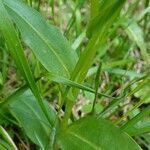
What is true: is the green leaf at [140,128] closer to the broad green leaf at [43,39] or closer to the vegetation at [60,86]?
the vegetation at [60,86]

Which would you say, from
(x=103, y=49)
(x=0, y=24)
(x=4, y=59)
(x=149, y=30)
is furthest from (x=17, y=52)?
(x=149, y=30)

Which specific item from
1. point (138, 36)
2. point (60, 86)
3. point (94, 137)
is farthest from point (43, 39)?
point (138, 36)

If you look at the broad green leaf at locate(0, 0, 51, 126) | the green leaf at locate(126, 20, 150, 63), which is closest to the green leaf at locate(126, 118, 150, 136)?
the broad green leaf at locate(0, 0, 51, 126)

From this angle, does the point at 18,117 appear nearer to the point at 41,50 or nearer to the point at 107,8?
the point at 41,50

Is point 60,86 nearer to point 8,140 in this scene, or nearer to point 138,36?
point 8,140

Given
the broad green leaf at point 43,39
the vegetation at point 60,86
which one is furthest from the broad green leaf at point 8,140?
the broad green leaf at point 43,39

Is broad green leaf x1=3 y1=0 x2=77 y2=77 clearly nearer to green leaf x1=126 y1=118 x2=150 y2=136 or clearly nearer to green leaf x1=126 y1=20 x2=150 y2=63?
green leaf x1=126 y1=118 x2=150 y2=136
